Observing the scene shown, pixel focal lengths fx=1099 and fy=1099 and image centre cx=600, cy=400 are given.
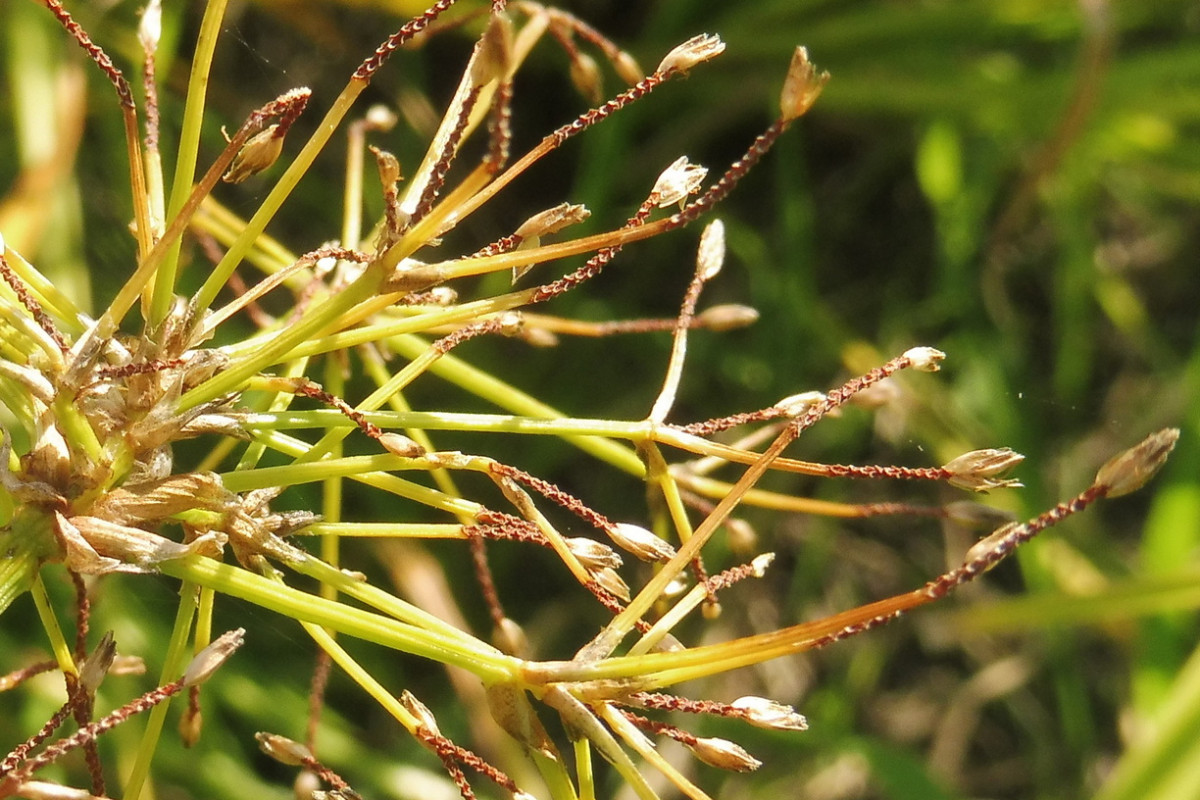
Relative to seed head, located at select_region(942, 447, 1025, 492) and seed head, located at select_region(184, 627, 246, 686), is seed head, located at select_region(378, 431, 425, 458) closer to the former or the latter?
seed head, located at select_region(184, 627, 246, 686)

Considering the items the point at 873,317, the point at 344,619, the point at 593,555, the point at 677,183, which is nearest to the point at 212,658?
the point at 344,619

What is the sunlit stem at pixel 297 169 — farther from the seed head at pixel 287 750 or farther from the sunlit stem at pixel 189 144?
the seed head at pixel 287 750

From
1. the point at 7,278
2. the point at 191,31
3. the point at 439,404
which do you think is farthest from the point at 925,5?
the point at 7,278

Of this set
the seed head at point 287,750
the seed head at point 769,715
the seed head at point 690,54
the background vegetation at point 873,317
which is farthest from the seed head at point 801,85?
the background vegetation at point 873,317

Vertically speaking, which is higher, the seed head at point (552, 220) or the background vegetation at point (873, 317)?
the seed head at point (552, 220)

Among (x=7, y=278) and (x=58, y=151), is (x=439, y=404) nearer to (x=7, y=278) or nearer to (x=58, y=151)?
(x=58, y=151)

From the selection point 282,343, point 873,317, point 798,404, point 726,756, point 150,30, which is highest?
point 150,30

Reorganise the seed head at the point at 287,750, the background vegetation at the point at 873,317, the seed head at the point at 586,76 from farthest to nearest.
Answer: the background vegetation at the point at 873,317, the seed head at the point at 586,76, the seed head at the point at 287,750

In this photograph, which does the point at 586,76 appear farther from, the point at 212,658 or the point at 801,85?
the point at 212,658

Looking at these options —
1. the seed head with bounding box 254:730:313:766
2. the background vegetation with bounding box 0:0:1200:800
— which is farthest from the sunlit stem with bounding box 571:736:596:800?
the background vegetation with bounding box 0:0:1200:800
